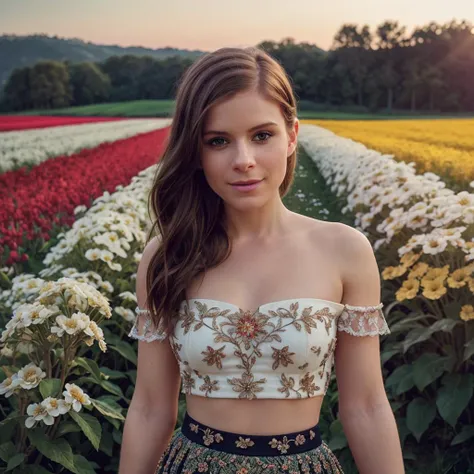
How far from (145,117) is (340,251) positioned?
129ft

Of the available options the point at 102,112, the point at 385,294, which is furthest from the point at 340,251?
the point at 102,112

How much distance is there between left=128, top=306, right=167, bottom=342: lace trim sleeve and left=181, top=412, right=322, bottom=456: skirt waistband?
221mm

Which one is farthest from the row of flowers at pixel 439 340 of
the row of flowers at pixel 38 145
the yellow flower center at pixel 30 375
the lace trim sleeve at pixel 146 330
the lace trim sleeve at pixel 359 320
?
the row of flowers at pixel 38 145

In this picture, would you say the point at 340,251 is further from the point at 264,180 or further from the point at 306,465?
the point at 306,465

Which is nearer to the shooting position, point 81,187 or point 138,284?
point 138,284

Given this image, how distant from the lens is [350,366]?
1.66 metres

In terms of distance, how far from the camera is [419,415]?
11.2 feet

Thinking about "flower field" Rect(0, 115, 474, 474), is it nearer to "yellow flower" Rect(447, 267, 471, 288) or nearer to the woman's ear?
"yellow flower" Rect(447, 267, 471, 288)

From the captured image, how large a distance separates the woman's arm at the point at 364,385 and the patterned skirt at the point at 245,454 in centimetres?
9

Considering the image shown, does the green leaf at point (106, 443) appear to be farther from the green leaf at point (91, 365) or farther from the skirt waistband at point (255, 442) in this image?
the skirt waistband at point (255, 442)

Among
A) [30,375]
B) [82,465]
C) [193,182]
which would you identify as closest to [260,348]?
[193,182]

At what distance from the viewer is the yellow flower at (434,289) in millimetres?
3518

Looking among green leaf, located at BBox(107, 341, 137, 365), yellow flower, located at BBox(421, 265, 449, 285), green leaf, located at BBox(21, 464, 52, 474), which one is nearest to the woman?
green leaf, located at BBox(21, 464, 52, 474)

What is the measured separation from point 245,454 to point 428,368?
2.09 metres
